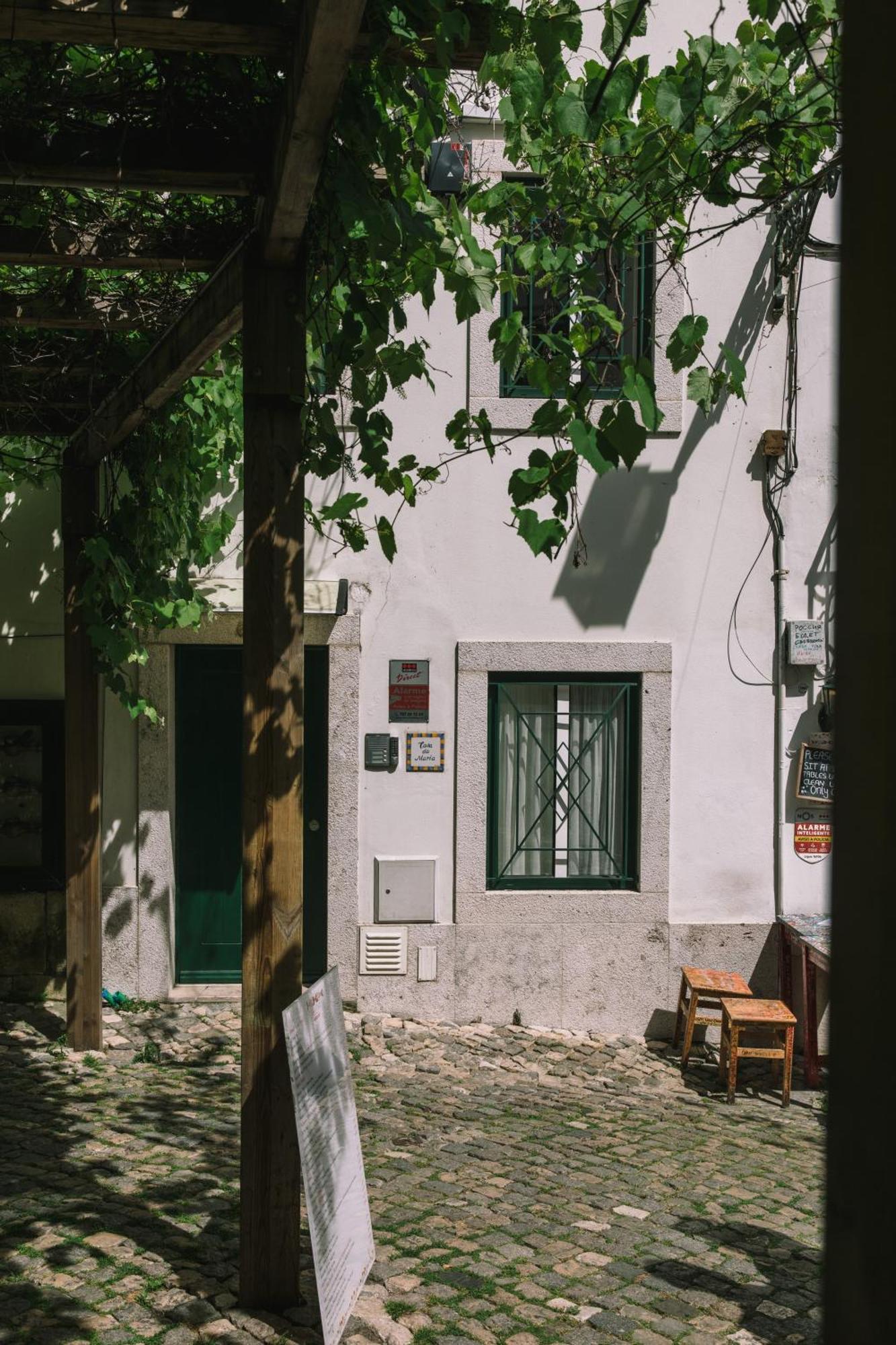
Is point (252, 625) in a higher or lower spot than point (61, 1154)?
higher

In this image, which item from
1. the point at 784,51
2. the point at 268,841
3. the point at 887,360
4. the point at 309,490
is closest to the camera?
the point at 887,360

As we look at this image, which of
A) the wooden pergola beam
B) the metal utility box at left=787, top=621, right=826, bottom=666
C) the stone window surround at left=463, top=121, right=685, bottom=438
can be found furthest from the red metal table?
the wooden pergola beam

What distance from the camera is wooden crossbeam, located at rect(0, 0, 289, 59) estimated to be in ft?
9.73

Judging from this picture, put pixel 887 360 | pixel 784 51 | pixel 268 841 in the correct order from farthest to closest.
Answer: pixel 268 841 → pixel 784 51 → pixel 887 360

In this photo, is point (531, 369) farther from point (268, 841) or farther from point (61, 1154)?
point (61, 1154)

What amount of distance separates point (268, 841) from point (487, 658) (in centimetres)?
436

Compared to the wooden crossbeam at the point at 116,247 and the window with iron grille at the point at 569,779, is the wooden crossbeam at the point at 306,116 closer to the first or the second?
the wooden crossbeam at the point at 116,247


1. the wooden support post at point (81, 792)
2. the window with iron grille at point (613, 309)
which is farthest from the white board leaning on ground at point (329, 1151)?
the window with iron grille at point (613, 309)

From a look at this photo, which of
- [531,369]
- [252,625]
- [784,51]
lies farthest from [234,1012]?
[784,51]

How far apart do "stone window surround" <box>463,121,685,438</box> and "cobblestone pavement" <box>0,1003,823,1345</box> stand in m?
3.90

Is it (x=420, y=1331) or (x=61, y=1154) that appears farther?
(x=61, y=1154)

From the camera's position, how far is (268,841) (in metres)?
4.00

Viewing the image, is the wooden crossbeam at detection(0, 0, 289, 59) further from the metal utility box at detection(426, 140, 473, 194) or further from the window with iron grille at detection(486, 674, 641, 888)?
the window with iron grille at detection(486, 674, 641, 888)

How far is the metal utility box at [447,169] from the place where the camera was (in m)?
7.45
